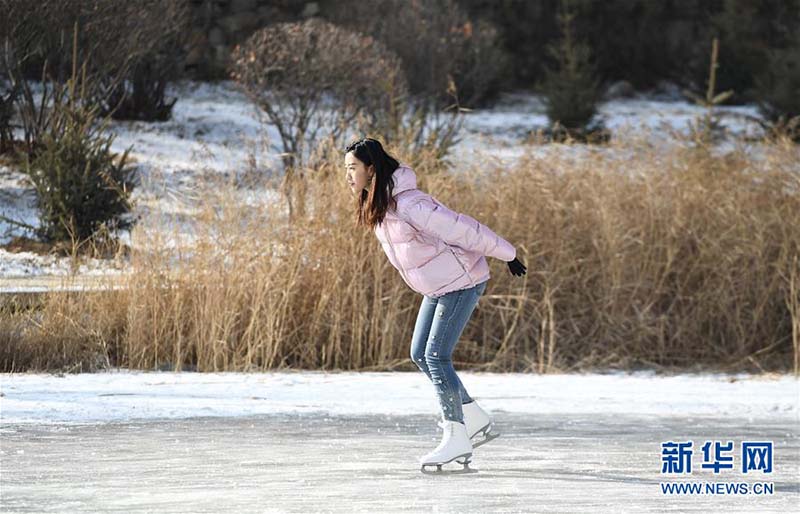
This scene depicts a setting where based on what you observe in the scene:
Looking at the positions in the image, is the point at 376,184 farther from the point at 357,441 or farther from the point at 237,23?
the point at 237,23

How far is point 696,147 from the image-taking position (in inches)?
475

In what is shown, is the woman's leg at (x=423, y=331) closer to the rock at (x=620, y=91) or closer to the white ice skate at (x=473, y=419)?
the white ice skate at (x=473, y=419)

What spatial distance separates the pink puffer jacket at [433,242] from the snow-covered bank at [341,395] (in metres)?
2.23

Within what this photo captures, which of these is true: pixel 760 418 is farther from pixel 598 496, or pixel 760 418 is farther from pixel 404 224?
pixel 404 224

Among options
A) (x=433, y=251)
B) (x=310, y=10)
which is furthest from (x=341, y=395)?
(x=310, y=10)

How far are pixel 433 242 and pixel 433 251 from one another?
0.04 metres

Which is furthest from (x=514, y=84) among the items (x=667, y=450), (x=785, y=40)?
(x=667, y=450)

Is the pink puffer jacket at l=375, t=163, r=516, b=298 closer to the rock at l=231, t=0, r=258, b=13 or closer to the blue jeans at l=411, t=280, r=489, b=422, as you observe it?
the blue jeans at l=411, t=280, r=489, b=422

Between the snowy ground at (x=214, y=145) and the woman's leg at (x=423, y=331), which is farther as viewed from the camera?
the snowy ground at (x=214, y=145)

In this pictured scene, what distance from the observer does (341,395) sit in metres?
8.47

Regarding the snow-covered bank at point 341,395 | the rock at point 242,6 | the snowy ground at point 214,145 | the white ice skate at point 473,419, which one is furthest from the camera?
the rock at point 242,6

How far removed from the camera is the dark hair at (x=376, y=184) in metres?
5.80

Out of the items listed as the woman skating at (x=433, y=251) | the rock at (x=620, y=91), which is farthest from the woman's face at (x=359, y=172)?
the rock at (x=620, y=91)

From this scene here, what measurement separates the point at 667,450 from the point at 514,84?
53.2ft
